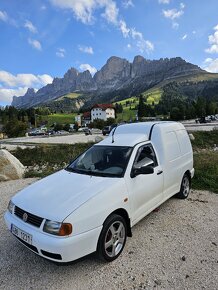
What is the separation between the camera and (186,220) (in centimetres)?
531

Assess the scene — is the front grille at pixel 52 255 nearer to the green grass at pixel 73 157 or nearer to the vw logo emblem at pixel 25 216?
the vw logo emblem at pixel 25 216

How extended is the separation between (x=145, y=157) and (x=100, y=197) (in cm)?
166

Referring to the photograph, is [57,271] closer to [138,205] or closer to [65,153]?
[138,205]

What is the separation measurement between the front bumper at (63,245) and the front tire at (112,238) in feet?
0.40

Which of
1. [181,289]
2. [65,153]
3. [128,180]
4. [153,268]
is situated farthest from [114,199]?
[65,153]

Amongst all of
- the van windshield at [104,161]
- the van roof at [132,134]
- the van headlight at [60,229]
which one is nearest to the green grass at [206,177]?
the van roof at [132,134]

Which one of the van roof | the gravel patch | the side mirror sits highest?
the van roof

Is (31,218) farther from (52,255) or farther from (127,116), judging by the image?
(127,116)

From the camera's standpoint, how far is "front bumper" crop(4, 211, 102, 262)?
323 centimetres

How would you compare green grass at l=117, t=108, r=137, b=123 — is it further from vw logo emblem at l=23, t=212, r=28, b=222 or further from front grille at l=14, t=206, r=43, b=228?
vw logo emblem at l=23, t=212, r=28, b=222

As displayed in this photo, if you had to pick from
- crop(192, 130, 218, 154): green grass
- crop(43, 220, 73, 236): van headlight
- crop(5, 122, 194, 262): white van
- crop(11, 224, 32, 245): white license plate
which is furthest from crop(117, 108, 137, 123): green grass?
crop(43, 220, 73, 236): van headlight

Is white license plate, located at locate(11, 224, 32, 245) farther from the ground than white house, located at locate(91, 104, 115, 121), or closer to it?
closer to it

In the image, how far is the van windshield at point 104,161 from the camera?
4520 mm

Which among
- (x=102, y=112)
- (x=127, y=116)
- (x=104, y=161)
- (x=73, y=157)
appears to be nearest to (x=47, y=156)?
(x=73, y=157)
